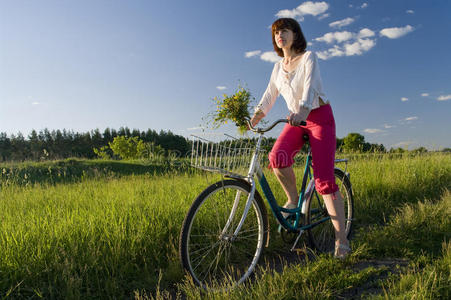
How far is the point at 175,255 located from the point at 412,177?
225 inches

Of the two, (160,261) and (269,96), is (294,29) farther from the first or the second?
(160,261)

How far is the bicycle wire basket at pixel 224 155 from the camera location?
2.47 metres

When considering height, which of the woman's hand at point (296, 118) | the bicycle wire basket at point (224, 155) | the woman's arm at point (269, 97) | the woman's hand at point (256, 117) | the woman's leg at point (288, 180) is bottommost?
the woman's leg at point (288, 180)

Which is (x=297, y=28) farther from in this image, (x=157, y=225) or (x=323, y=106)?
(x=157, y=225)

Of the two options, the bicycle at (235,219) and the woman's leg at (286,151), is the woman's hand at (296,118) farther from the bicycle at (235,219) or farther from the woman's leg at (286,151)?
the woman's leg at (286,151)

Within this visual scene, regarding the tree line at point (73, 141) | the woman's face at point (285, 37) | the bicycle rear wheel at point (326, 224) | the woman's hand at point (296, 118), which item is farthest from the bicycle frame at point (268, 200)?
the tree line at point (73, 141)

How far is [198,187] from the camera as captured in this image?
488 centimetres

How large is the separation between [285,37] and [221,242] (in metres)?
2.05

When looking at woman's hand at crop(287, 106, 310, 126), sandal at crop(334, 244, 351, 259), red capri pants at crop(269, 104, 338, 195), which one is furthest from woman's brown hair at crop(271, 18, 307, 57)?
sandal at crop(334, 244, 351, 259)

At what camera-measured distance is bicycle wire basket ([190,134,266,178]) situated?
2471 mm

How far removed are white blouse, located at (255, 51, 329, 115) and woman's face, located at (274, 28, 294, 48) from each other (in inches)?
8.1

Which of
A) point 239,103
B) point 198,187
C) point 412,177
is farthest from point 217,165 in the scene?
point 239,103

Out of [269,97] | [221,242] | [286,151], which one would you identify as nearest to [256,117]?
[269,97]

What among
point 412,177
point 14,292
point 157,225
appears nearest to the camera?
point 14,292
